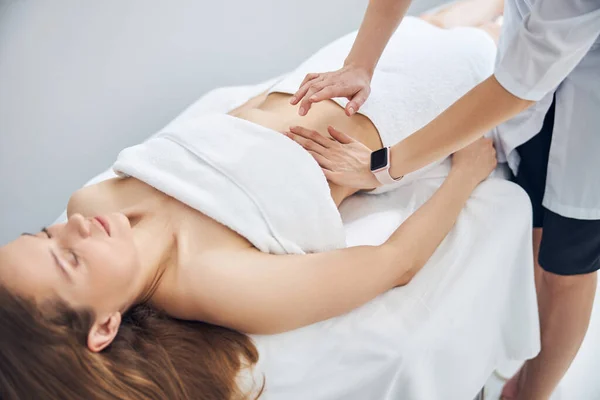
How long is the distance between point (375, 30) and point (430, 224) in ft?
1.52

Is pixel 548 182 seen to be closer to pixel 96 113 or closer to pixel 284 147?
pixel 284 147

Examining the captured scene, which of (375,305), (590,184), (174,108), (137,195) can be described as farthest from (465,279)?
(174,108)

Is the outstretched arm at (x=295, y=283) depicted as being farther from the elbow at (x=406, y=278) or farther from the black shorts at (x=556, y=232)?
the black shorts at (x=556, y=232)

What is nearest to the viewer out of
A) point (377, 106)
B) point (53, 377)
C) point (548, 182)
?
point (53, 377)

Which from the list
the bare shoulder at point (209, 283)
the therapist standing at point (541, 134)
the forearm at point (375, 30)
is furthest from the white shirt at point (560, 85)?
the bare shoulder at point (209, 283)

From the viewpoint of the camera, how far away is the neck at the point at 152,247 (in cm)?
111

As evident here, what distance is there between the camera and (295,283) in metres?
1.06

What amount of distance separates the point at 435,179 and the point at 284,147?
0.42 meters

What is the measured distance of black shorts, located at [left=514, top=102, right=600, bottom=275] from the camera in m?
1.18

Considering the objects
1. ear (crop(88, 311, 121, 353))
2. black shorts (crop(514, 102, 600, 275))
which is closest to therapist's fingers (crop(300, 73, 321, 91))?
black shorts (crop(514, 102, 600, 275))

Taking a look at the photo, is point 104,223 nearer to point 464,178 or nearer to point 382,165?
point 382,165

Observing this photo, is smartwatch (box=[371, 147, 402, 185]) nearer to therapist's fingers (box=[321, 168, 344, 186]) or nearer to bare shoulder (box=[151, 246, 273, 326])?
therapist's fingers (box=[321, 168, 344, 186])

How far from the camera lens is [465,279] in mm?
1207

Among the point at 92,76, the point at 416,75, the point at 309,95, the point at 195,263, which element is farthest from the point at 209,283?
the point at 92,76
